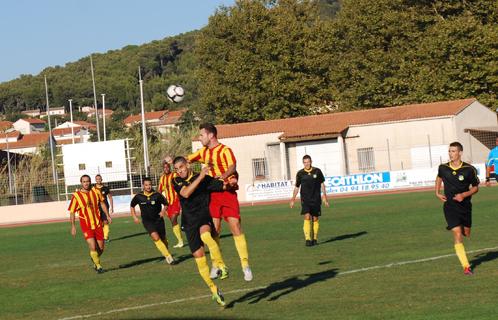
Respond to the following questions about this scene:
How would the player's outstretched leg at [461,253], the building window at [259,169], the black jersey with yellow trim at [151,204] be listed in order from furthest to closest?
the building window at [259,169]
the black jersey with yellow trim at [151,204]
the player's outstretched leg at [461,253]

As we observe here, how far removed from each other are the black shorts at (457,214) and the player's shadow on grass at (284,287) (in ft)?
6.39

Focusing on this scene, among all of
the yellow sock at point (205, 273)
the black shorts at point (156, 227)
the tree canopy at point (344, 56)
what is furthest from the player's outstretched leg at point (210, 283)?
the tree canopy at point (344, 56)

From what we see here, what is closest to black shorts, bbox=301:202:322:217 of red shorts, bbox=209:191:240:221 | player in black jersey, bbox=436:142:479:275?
player in black jersey, bbox=436:142:479:275

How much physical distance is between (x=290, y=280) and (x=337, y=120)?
50.2 metres

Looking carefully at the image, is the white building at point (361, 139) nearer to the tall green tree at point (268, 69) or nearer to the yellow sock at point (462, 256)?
the tall green tree at point (268, 69)

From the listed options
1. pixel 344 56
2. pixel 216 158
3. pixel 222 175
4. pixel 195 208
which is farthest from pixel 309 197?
pixel 344 56

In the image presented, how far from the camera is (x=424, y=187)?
48.7 meters

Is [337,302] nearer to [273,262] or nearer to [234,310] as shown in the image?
[234,310]

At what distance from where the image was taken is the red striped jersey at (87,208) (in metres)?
18.1

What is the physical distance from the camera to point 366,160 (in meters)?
60.0

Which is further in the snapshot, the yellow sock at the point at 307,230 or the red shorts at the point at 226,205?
the yellow sock at the point at 307,230

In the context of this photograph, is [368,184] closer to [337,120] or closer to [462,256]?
[337,120]

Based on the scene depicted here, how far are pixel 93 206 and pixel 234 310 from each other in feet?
24.1

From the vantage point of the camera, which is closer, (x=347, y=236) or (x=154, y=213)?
(x=154, y=213)
